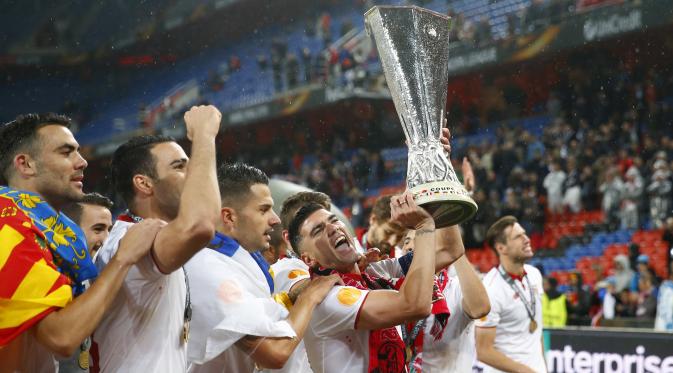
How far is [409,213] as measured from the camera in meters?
2.87

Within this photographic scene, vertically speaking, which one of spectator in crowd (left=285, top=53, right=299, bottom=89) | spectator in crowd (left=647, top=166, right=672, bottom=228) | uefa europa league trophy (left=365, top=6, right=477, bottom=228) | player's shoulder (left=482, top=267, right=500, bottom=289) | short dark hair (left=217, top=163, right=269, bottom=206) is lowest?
player's shoulder (left=482, top=267, right=500, bottom=289)

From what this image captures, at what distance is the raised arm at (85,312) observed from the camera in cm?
224

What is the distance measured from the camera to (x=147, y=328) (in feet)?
8.23

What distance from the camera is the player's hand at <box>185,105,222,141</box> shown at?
2.51 metres

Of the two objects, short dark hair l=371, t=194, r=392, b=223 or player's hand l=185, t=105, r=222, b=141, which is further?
short dark hair l=371, t=194, r=392, b=223

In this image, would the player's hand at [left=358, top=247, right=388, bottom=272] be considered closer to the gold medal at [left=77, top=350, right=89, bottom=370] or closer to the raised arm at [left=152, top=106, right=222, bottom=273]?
the raised arm at [left=152, top=106, right=222, bottom=273]

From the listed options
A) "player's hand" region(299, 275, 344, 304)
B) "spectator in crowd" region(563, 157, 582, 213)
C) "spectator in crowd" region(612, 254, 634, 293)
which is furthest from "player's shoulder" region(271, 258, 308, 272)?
"spectator in crowd" region(563, 157, 582, 213)

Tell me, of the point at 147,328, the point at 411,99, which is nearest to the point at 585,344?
the point at 411,99

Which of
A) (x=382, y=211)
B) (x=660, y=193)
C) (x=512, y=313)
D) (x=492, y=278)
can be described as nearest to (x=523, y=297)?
(x=512, y=313)

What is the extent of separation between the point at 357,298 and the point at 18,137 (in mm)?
1258

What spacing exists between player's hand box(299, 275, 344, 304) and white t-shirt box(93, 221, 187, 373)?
1.61ft

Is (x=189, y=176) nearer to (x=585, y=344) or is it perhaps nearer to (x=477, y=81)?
(x=585, y=344)

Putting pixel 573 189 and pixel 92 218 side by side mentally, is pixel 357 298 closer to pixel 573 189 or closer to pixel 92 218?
pixel 92 218

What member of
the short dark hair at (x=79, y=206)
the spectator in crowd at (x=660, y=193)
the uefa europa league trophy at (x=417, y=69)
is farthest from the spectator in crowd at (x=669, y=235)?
the uefa europa league trophy at (x=417, y=69)
